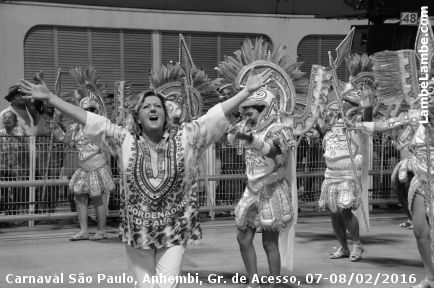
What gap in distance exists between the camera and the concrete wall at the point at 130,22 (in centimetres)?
1747

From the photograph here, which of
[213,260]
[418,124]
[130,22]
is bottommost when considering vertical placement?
[213,260]

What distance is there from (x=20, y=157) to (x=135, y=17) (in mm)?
7788

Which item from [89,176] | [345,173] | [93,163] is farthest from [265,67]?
[89,176]

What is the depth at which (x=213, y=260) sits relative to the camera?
9.34m

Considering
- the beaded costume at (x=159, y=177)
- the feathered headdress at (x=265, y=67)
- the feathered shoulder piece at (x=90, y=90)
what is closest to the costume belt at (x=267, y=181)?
the feathered headdress at (x=265, y=67)

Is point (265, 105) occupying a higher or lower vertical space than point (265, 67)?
lower

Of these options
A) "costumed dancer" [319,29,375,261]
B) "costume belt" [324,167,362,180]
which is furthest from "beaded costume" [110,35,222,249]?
"costume belt" [324,167,362,180]

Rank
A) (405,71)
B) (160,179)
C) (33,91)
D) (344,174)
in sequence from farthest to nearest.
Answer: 1. (344,174)
2. (405,71)
3. (160,179)
4. (33,91)

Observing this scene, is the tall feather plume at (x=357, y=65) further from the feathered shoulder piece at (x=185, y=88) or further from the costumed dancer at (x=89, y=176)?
the costumed dancer at (x=89, y=176)

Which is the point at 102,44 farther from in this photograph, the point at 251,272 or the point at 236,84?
the point at 251,272

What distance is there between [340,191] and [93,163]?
3.49 m

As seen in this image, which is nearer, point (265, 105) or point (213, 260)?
point (265, 105)

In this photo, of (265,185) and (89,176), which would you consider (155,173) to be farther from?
(89,176)

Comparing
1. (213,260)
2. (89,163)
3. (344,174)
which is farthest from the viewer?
(89,163)
